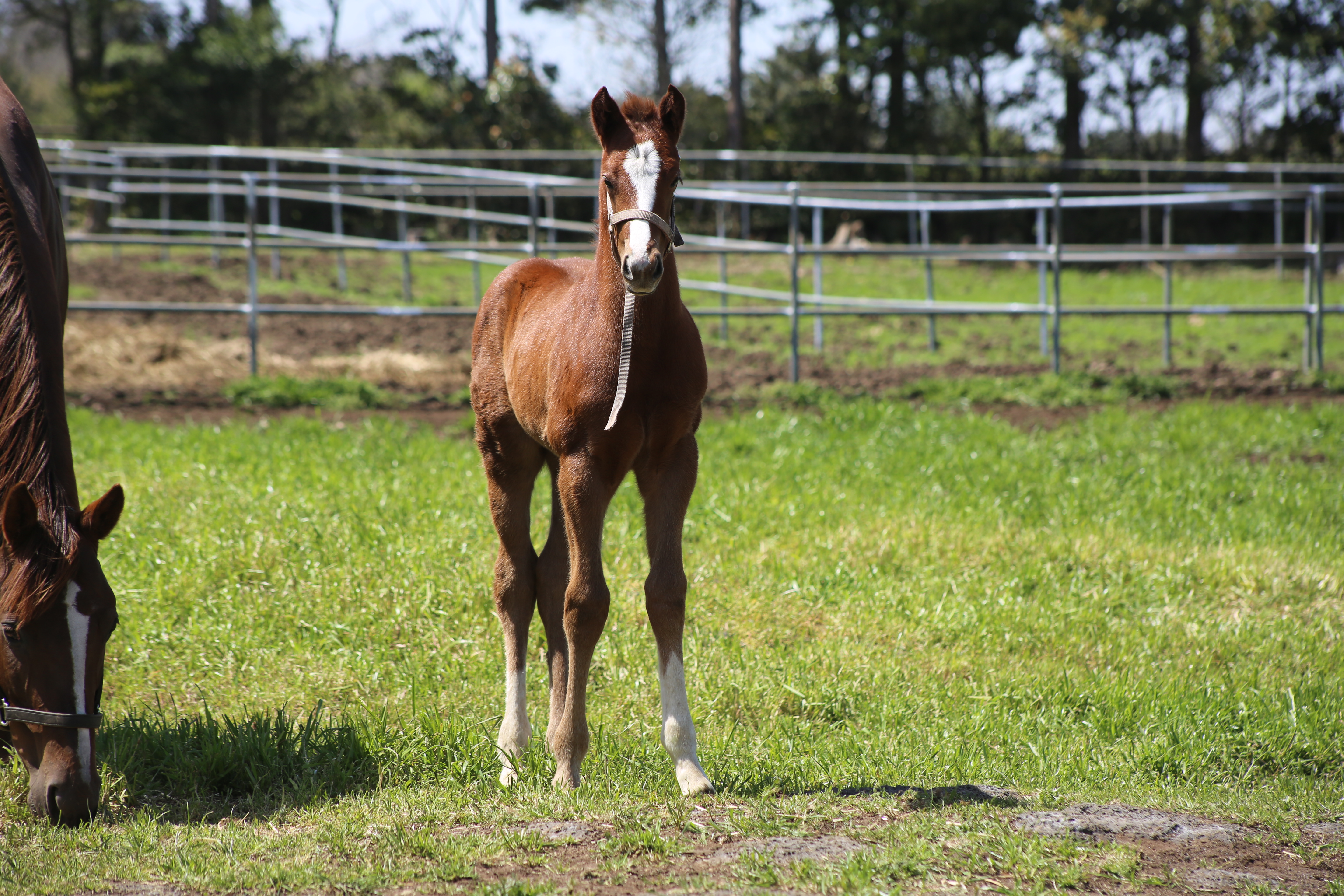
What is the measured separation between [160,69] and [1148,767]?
81.6 feet

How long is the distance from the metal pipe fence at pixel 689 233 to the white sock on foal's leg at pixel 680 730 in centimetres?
526

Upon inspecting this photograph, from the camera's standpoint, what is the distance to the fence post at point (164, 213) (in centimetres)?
1432

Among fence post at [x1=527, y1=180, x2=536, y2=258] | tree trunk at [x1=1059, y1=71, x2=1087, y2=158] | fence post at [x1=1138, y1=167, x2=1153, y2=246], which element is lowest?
fence post at [x1=527, y1=180, x2=536, y2=258]

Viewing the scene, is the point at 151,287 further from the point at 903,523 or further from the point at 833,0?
the point at 833,0

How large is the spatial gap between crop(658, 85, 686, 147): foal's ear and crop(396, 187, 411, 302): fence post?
700 centimetres

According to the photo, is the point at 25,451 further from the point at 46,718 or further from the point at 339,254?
the point at 339,254

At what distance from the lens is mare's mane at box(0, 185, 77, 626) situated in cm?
280

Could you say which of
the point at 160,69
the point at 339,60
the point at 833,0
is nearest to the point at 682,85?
the point at 833,0

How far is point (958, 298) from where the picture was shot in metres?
14.7

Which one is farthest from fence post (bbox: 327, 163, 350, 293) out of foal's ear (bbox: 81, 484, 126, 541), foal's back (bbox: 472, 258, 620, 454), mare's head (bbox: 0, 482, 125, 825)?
mare's head (bbox: 0, 482, 125, 825)

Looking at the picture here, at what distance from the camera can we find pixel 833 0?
2578 centimetres

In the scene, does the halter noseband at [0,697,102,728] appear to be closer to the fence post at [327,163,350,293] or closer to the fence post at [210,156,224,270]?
the fence post at [327,163,350,293]

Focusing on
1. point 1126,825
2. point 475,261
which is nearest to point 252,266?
point 475,261

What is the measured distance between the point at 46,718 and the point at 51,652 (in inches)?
6.7
